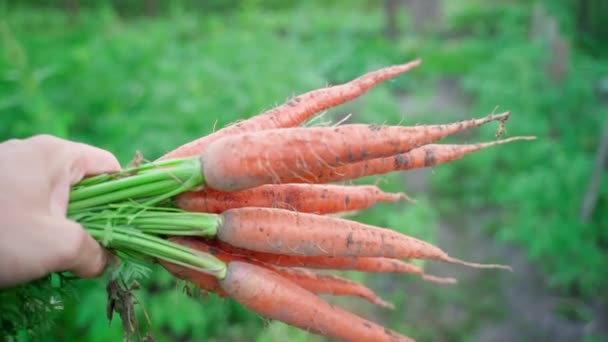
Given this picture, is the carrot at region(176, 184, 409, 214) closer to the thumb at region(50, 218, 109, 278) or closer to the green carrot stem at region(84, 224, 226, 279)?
the green carrot stem at region(84, 224, 226, 279)

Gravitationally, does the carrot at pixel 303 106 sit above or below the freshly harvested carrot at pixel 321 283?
above

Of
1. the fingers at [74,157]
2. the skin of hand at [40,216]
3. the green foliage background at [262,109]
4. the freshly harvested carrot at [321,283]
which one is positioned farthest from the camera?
the green foliage background at [262,109]

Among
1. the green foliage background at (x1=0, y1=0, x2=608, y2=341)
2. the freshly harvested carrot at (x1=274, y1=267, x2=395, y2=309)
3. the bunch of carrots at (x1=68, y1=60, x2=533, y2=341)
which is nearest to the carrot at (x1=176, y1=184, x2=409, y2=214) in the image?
the bunch of carrots at (x1=68, y1=60, x2=533, y2=341)

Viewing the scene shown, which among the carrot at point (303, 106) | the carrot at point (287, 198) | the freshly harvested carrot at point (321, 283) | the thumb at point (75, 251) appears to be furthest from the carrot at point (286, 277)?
the carrot at point (303, 106)

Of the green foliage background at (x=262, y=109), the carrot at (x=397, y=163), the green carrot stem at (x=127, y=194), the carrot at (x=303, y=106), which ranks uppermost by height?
the carrot at (x=303, y=106)

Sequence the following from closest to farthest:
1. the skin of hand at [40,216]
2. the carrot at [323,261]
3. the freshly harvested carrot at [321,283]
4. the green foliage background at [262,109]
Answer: the skin of hand at [40,216]
the carrot at [323,261]
the freshly harvested carrot at [321,283]
the green foliage background at [262,109]

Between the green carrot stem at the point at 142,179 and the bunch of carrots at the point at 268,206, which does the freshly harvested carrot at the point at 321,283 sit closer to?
the bunch of carrots at the point at 268,206

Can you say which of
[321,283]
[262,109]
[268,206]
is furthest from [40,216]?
[262,109]

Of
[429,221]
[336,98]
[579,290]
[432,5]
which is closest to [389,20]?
[432,5]
